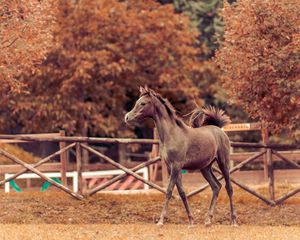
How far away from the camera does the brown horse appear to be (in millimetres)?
18141

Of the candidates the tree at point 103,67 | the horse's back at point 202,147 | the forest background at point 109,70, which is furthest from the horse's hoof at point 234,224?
the tree at point 103,67

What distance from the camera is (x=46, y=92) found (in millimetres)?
37906

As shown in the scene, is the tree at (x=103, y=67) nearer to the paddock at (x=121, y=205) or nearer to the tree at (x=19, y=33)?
the tree at (x=19, y=33)

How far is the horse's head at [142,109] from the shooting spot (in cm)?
1791

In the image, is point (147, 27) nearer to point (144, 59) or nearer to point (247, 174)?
point (144, 59)

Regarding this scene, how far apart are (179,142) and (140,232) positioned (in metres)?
2.21

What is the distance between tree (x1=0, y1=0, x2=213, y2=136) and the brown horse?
695 inches

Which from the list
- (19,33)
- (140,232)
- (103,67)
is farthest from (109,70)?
(140,232)

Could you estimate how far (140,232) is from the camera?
17.3 metres

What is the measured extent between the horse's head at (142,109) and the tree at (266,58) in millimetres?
4121

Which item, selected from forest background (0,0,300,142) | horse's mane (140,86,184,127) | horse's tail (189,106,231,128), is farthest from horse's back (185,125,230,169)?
forest background (0,0,300,142)

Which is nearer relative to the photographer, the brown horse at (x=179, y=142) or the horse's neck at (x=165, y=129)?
the brown horse at (x=179, y=142)

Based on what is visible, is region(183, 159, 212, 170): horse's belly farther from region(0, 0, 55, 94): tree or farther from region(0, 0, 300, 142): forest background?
region(0, 0, 300, 142): forest background

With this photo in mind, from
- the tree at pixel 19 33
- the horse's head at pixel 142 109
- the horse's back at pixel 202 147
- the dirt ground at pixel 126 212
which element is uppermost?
the tree at pixel 19 33
